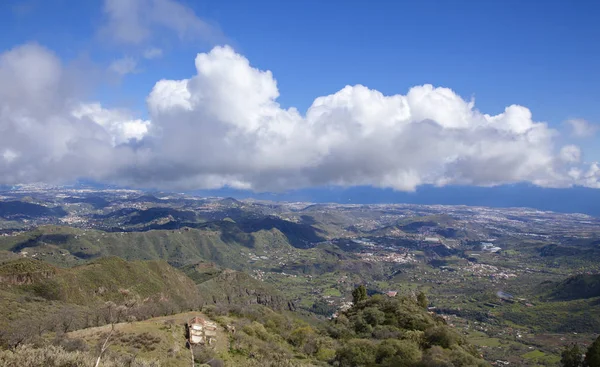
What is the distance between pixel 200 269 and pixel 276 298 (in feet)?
163

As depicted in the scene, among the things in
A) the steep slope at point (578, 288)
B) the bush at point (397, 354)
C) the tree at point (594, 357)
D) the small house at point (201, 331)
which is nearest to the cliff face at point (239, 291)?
the small house at point (201, 331)

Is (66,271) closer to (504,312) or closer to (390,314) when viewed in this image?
(390,314)

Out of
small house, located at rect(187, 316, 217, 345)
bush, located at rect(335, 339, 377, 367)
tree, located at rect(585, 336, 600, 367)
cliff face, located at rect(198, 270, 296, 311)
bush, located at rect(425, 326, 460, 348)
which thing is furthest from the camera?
cliff face, located at rect(198, 270, 296, 311)

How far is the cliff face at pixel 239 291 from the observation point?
156000 mm

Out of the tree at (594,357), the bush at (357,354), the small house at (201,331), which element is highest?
the small house at (201,331)

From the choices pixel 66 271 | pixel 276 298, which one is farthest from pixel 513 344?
pixel 66 271

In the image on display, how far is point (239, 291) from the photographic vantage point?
6560 inches

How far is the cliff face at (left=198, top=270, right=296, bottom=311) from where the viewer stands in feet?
512

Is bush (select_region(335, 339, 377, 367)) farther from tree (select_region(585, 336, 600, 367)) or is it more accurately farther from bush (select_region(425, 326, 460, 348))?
tree (select_region(585, 336, 600, 367))

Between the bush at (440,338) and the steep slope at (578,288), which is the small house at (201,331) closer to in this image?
the bush at (440,338)

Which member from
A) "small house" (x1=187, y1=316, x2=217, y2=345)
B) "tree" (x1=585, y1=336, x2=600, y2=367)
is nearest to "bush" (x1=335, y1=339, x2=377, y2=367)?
"small house" (x1=187, y1=316, x2=217, y2=345)

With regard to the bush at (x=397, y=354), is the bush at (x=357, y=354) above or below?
below

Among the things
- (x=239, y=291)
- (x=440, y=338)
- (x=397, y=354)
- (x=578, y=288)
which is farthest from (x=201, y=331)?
(x=578, y=288)

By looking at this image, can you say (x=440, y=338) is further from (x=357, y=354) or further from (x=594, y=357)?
(x=594, y=357)
